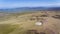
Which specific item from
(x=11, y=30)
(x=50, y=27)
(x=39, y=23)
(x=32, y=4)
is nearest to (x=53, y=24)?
(x=50, y=27)

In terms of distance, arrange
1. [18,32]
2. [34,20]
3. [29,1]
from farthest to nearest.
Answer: [29,1], [34,20], [18,32]

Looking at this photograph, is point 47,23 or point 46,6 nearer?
point 47,23

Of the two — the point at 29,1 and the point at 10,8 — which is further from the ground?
the point at 29,1

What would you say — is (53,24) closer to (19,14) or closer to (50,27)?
(50,27)

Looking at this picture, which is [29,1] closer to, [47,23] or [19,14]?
[19,14]

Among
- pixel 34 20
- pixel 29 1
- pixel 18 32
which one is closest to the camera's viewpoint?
pixel 18 32

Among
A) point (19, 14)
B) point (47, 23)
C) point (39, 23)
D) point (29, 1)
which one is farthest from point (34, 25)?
point (29, 1)

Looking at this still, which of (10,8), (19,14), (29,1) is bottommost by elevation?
(19,14)
